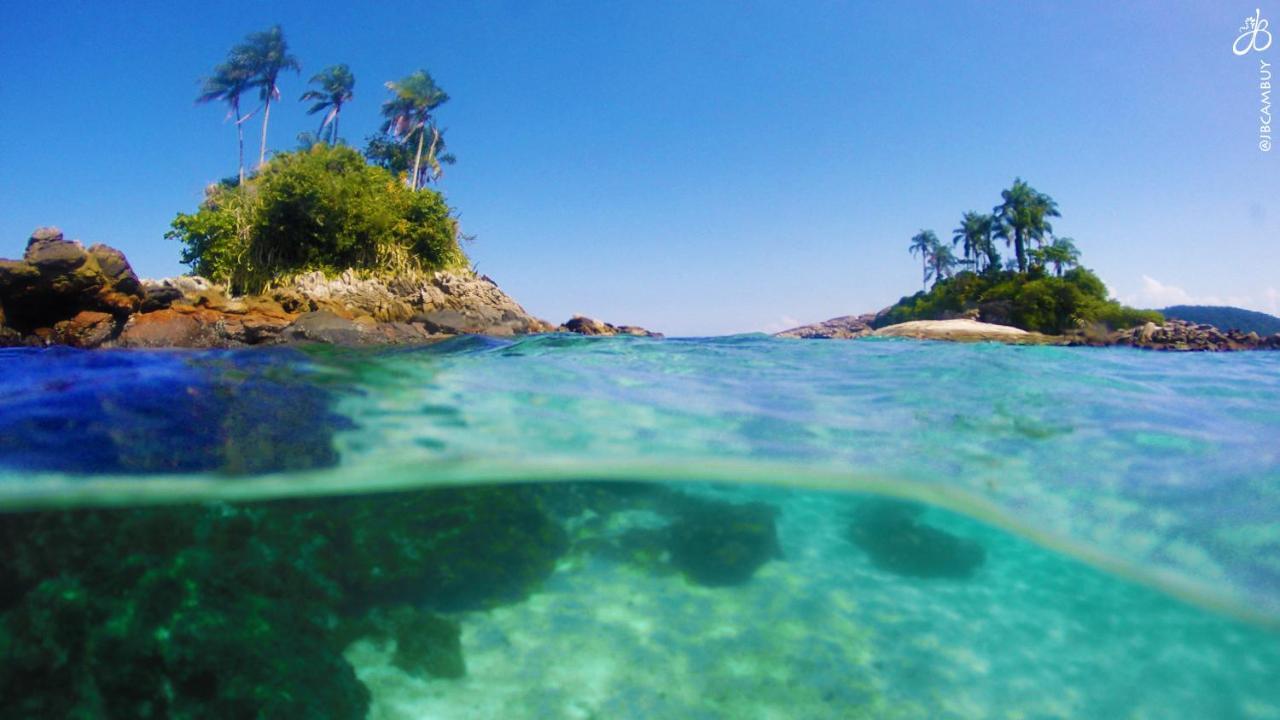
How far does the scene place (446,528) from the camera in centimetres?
574

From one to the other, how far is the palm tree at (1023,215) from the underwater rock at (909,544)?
59.2m

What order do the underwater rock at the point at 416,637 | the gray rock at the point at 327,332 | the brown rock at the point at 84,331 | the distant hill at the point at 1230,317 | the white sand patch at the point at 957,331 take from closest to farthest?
the underwater rock at the point at 416,637 < the brown rock at the point at 84,331 < the gray rock at the point at 327,332 < the white sand patch at the point at 957,331 < the distant hill at the point at 1230,317

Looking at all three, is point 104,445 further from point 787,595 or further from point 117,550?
point 787,595

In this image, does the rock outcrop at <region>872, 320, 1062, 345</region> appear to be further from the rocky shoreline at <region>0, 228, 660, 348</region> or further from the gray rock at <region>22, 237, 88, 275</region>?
the gray rock at <region>22, 237, 88, 275</region>

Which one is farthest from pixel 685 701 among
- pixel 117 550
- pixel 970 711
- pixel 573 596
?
pixel 117 550

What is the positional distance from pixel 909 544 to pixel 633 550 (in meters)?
2.45

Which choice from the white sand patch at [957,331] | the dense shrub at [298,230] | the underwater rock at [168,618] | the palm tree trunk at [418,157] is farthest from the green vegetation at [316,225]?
the white sand patch at [957,331]

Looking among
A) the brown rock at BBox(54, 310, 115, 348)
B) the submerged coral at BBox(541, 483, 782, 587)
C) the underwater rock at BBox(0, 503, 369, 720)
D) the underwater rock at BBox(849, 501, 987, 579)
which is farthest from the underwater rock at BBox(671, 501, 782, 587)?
the brown rock at BBox(54, 310, 115, 348)

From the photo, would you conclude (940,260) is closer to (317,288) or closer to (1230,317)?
(1230,317)

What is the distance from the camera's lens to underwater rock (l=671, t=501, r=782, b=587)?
5051 millimetres

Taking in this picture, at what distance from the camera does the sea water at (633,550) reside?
422cm

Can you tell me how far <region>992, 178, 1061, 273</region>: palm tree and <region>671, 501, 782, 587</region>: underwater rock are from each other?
5990 cm

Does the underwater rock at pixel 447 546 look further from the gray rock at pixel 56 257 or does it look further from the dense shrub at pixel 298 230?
the dense shrub at pixel 298 230

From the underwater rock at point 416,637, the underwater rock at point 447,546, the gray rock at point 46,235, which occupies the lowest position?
the underwater rock at point 416,637
